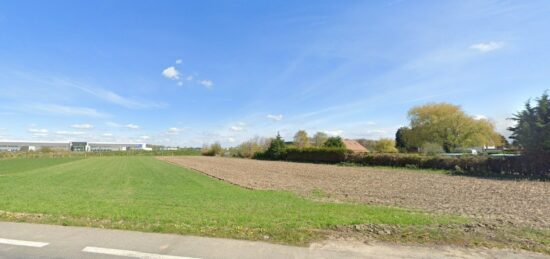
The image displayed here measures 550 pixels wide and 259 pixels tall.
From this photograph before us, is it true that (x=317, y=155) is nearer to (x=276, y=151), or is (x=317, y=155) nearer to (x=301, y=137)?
(x=276, y=151)

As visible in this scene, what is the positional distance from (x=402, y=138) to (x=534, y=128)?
64.4 m

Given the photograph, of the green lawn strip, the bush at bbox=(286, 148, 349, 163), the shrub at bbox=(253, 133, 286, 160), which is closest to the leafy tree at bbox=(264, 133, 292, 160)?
the shrub at bbox=(253, 133, 286, 160)

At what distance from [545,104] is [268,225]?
1199 inches

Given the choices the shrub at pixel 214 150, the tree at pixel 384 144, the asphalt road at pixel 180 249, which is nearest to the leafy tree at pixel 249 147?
the shrub at pixel 214 150

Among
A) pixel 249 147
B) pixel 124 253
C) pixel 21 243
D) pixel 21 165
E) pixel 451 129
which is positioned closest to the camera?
pixel 124 253

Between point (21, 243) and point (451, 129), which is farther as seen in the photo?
point (451, 129)

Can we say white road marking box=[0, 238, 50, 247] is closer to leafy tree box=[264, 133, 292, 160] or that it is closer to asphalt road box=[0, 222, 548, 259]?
asphalt road box=[0, 222, 548, 259]

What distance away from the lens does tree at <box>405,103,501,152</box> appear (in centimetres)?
6681

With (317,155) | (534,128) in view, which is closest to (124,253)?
(534,128)

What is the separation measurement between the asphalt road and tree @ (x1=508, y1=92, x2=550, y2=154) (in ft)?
88.9

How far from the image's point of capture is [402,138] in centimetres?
9031

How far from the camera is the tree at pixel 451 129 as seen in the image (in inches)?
2630

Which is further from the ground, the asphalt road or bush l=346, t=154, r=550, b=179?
bush l=346, t=154, r=550, b=179

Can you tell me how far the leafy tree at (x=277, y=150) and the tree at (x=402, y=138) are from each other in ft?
98.6
